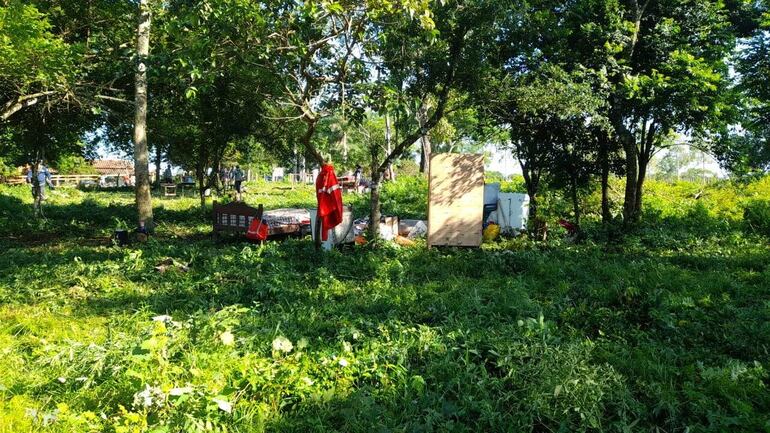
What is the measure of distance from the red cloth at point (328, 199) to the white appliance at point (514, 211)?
216 inches

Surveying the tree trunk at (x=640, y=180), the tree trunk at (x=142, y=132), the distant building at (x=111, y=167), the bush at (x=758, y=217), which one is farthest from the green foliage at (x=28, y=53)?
the distant building at (x=111, y=167)

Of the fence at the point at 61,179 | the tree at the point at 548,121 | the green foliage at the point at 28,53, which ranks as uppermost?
the green foliage at the point at 28,53

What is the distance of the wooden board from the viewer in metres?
9.77

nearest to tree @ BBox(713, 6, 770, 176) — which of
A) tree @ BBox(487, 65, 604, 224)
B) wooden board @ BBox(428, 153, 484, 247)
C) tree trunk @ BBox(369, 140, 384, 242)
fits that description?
tree @ BBox(487, 65, 604, 224)

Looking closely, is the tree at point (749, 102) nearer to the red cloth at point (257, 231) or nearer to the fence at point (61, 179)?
the red cloth at point (257, 231)

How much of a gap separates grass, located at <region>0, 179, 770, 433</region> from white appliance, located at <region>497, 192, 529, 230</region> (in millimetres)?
3597

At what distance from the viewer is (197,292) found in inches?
251

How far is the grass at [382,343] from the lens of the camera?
3.34 m

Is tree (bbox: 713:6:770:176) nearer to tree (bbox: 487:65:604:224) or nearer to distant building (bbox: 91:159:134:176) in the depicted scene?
tree (bbox: 487:65:604:224)

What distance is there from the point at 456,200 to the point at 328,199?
112 inches

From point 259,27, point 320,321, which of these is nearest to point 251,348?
point 320,321

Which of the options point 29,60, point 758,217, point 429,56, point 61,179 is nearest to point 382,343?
point 429,56

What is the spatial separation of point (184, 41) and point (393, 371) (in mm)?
7519

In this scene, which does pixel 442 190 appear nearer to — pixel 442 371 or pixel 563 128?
pixel 563 128
